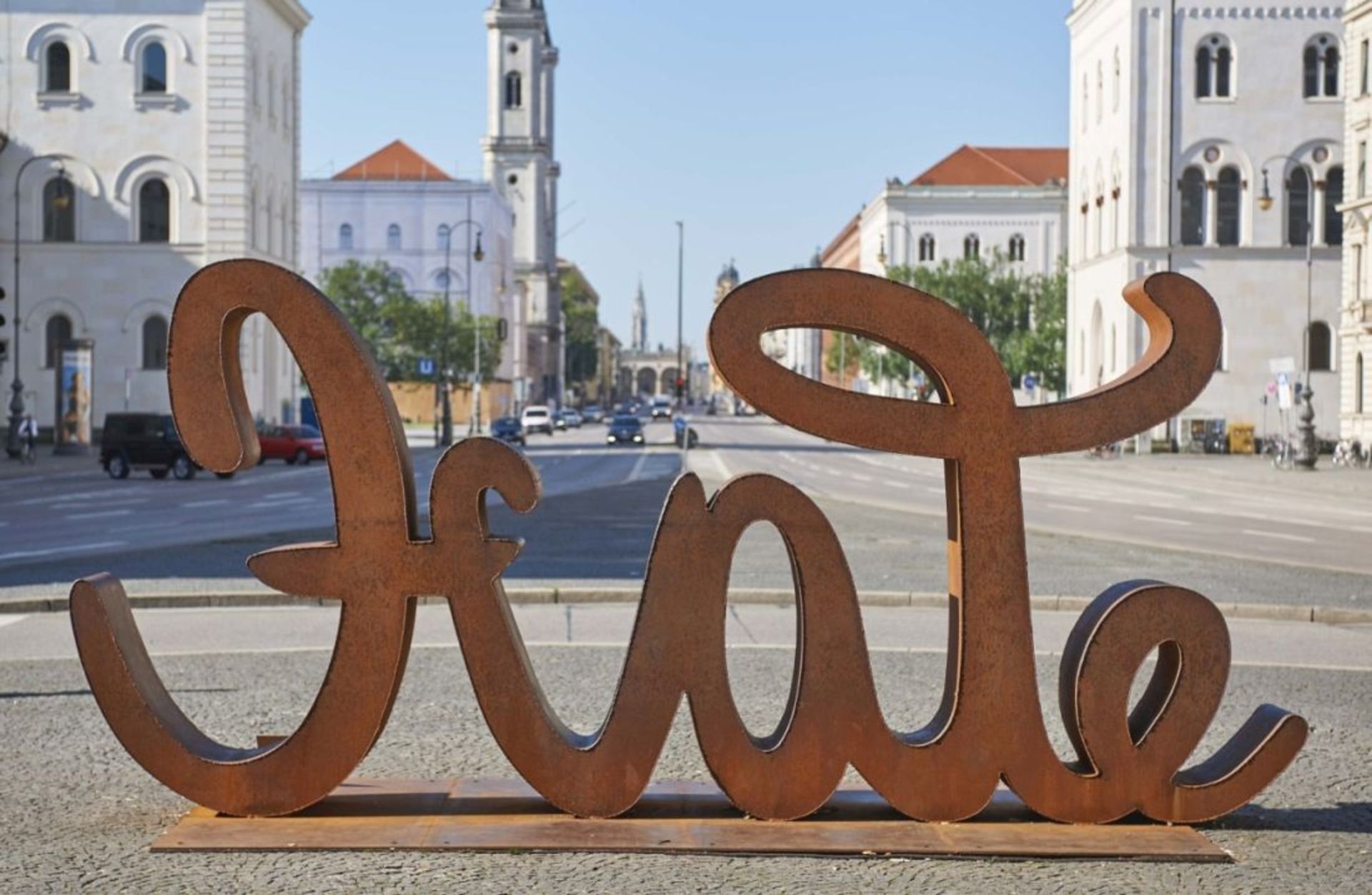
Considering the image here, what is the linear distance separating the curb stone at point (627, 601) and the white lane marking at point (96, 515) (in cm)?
1343

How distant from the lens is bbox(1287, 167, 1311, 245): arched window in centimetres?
7794

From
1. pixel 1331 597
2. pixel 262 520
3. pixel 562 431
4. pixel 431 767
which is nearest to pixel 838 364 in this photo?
pixel 562 431

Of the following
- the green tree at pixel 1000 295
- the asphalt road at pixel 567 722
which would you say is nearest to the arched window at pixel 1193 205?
the green tree at pixel 1000 295

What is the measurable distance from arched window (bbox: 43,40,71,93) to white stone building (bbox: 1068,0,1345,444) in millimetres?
40350

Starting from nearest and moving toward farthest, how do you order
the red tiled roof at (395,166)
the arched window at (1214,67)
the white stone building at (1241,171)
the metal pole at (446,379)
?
the metal pole at (446,379) < the white stone building at (1241,171) < the arched window at (1214,67) < the red tiled roof at (395,166)

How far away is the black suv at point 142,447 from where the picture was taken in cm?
4600

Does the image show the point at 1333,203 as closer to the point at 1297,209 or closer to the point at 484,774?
the point at 1297,209

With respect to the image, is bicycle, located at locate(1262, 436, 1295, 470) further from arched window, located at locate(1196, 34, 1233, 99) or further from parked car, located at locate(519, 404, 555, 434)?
parked car, located at locate(519, 404, 555, 434)

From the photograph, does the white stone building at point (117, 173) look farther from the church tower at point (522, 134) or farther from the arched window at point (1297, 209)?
the church tower at point (522, 134)

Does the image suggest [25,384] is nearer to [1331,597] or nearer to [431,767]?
[1331,597]

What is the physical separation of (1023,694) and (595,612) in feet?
28.5

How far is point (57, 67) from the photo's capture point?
65.4 m

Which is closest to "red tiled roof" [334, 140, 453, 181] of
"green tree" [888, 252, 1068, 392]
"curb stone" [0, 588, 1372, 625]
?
"green tree" [888, 252, 1068, 392]

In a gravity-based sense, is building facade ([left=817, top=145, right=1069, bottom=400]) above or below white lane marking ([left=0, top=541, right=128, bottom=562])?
above
